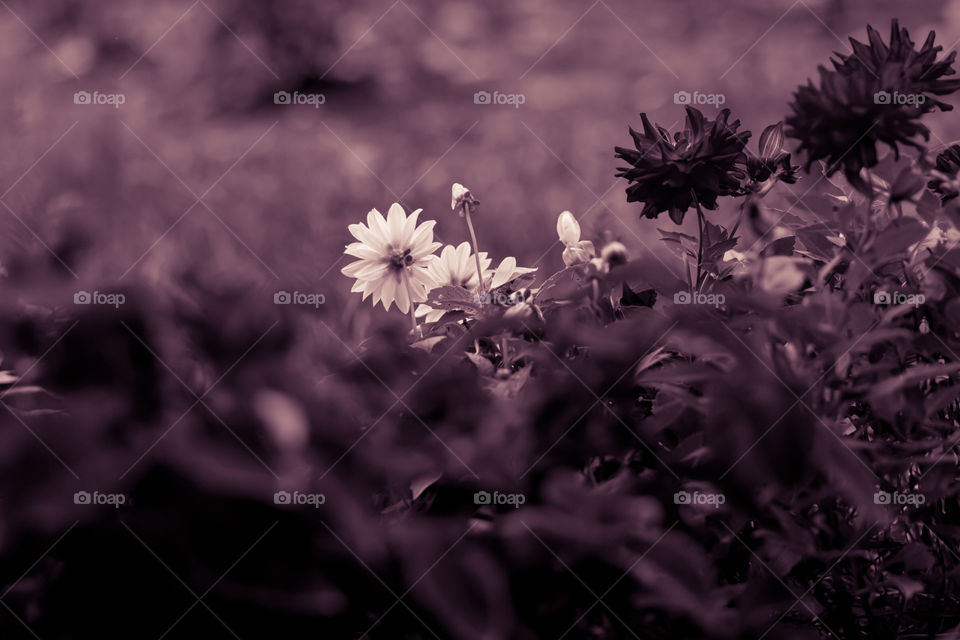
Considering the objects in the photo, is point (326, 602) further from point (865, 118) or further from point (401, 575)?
point (865, 118)

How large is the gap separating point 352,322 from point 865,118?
1.14ft

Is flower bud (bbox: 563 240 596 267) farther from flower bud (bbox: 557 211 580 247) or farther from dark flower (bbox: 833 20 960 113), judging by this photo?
dark flower (bbox: 833 20 960 113)

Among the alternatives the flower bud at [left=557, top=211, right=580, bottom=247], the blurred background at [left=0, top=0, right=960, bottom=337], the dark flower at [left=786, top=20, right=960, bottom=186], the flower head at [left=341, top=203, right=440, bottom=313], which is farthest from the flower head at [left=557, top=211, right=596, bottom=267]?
the blurred background at [left=0, top=0, right=960, bottom=337]

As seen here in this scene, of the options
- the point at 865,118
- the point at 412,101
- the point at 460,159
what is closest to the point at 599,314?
the point at 865,118

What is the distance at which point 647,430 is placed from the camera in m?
0.50

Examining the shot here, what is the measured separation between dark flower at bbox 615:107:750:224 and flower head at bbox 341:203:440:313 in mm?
210

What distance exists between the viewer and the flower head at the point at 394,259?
841 millimetres

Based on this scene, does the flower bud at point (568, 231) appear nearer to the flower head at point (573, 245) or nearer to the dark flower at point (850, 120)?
the flower head at point (573, 245)

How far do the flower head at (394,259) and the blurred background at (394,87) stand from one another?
102 cm

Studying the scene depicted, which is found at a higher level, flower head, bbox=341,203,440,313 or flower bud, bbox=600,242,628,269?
flower head, bbox=341,203,440,313

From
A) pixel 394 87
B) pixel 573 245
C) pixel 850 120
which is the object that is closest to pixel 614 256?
pixel 850 120

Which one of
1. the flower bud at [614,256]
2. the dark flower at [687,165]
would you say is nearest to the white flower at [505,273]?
the dark flower at [687,165]

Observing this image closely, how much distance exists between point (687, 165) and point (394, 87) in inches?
63.1

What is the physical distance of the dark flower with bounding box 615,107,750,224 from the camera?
2.32ft
